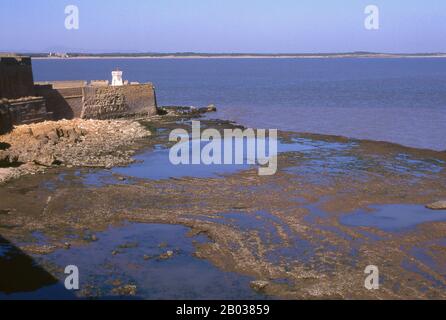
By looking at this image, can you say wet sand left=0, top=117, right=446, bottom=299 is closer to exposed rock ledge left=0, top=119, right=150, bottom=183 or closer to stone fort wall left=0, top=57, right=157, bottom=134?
exposed rock ledge left=0, top=119, right=150, bottom=183

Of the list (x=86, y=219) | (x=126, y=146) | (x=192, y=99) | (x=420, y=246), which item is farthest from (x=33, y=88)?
(x=192, y=99)

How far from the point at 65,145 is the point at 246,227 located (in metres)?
11.0

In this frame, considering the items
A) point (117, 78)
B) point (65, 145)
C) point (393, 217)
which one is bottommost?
point (393, 217)

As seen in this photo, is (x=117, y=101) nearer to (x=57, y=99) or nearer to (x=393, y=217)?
(x=57, y=99)

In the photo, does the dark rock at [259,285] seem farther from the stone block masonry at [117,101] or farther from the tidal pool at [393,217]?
the stone block masonry at [117,101]

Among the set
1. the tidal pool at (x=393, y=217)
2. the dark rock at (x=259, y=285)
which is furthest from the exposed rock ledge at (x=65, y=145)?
the dark rock at (x=259, y=285)

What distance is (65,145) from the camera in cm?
1973

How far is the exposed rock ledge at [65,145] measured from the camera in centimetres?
1645

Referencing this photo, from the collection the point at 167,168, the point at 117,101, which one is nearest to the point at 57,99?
the point at 117,101

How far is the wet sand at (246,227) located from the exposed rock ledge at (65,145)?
0.84 meters

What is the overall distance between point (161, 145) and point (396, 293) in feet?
48.9

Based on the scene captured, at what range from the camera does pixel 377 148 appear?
2077 centimetres
